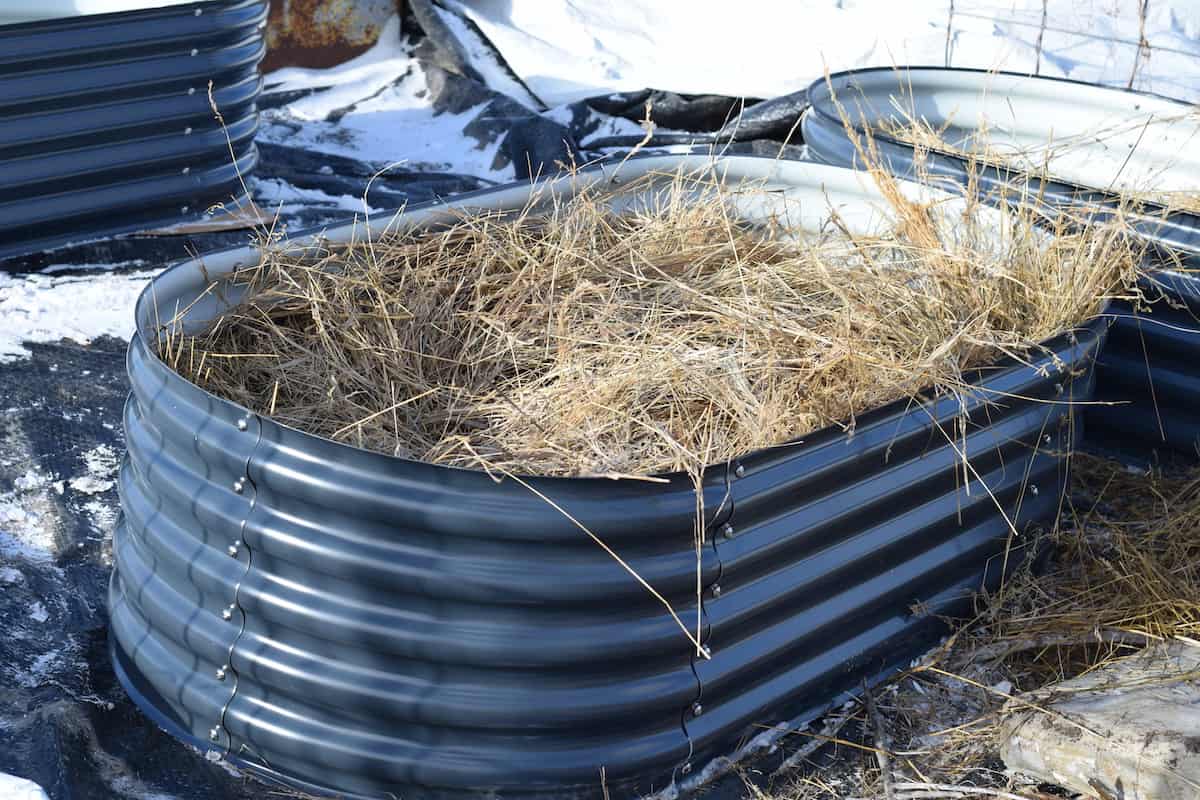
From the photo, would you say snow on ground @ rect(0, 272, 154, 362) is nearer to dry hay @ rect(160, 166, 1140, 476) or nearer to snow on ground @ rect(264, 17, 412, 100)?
dry hay @ rect(160, 166, 1140, 476)

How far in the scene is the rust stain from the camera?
663 cm

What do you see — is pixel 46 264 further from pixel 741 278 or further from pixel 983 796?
pixel 983 796

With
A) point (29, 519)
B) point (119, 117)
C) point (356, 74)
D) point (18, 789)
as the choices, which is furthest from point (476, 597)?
point (356, 74)

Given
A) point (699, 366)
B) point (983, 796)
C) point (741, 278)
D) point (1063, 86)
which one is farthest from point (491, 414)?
point (1063, 86)

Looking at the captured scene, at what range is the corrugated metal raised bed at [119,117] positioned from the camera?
412cm

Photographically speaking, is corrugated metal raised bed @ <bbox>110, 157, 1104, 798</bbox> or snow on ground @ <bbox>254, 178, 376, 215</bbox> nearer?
corrugated metal raised bed @ <bbox>110, 157, 1104, 798</bbox>

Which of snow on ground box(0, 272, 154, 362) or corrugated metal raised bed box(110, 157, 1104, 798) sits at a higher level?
corrugated metal raised bed box(110, 157, 1104, 798)

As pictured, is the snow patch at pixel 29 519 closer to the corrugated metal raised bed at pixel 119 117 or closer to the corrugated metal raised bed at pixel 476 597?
the corrugated metal raised bed at pixel 476 597

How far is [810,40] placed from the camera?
673 cm

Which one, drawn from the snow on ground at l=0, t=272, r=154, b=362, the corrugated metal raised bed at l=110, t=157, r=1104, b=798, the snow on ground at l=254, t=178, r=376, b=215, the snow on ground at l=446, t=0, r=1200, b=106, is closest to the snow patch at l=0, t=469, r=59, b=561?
the corrugated metal raised bed at l=110, t=157, r=1104, b=798

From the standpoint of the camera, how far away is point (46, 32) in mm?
4074

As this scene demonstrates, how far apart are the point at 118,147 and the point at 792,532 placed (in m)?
3.23

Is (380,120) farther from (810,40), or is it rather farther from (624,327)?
(624,327)

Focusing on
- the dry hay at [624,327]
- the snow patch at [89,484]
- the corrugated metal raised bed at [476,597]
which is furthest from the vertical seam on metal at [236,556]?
the snow patch at [89,484]
